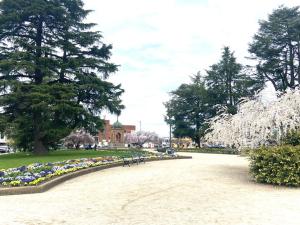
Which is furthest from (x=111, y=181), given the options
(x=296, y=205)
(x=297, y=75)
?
(x=297, y=75)

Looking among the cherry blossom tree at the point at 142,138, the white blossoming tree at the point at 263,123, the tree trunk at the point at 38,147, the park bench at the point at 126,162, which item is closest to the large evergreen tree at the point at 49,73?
the tree trunk at the point at 38,147

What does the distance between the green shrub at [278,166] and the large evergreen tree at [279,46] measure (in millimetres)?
34862

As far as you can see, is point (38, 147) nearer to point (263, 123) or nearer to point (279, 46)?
point (263, 123)

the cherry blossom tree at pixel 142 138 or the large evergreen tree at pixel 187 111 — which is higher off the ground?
the large evergreen tree at pixel 187 111

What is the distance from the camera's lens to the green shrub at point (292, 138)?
15.4 metres

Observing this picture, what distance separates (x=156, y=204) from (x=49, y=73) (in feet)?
79.3

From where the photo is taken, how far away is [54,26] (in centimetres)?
3303

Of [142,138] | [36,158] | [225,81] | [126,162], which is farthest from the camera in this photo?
[142,138]

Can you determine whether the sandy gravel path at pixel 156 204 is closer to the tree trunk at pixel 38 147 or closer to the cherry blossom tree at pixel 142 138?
the tree trunk at pixel 38 147

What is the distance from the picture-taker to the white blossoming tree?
16609mm

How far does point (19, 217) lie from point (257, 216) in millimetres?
5477

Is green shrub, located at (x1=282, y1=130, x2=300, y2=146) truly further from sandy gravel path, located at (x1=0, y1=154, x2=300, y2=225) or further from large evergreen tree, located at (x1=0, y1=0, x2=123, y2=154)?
large evergreen tree, located at (x1=0, y1=0, x2=123, y2=154)

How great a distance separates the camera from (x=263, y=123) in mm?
16797

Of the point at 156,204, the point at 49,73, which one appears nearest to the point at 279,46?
the point at 49,73
